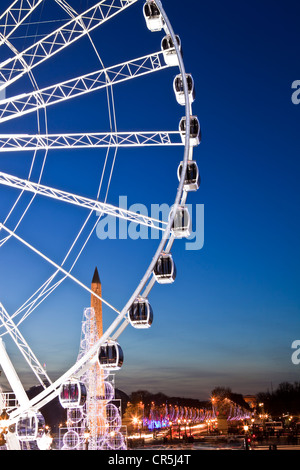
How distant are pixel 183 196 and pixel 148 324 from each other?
12.5 ft

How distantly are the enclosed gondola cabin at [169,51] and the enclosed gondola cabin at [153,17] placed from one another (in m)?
0.40

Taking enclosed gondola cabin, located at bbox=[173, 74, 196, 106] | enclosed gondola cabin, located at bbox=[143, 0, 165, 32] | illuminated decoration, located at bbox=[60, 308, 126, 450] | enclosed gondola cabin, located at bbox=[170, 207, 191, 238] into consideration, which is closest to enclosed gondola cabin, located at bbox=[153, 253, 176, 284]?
enclosed gondola cabin, located at bbox=[170, 207, 191, 238]

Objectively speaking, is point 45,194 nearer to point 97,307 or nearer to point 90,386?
point 90,386

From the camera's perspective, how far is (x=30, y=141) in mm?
15820

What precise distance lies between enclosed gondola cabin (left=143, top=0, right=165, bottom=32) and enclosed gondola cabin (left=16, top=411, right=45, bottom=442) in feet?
36.4

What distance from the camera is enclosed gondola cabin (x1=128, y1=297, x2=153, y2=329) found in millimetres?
14602

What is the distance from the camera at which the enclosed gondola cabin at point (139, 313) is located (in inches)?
575

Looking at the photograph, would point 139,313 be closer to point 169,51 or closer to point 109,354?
point 109,354

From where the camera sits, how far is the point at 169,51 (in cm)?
1595

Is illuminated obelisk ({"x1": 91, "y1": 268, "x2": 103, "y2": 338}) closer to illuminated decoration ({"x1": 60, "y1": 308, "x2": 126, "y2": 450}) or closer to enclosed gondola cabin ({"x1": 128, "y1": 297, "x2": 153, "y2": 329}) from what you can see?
illuminated decoration ({"x1": 60, "y1": 308, "x2": 126, "y2": 450})

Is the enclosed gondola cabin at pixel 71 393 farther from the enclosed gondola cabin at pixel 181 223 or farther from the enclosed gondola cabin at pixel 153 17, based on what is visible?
the enclosed gondola cabin at pixel 153 17

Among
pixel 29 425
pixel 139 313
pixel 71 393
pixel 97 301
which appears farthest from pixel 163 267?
pixel 97 301

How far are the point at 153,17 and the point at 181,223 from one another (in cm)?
591
